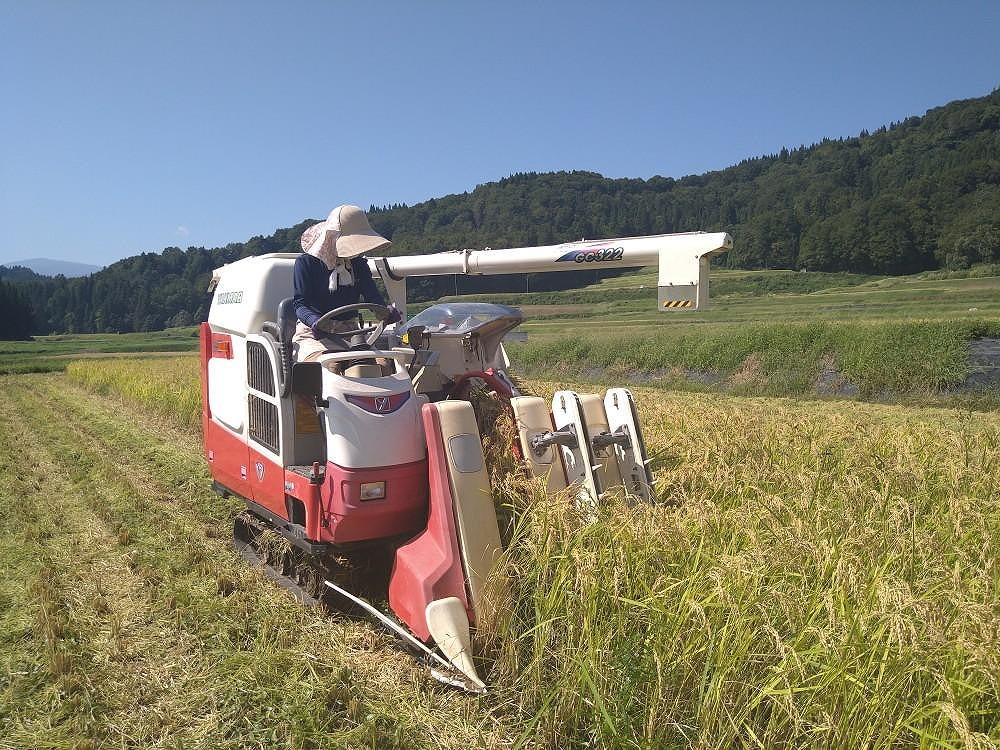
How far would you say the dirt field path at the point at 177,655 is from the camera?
3.27m

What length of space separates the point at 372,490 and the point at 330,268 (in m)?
1.81

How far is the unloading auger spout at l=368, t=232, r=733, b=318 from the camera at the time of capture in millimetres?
4008

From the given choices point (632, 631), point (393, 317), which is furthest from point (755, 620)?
point (393, 317)

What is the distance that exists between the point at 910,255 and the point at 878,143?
4016cm

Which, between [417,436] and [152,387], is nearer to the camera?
[417,436]

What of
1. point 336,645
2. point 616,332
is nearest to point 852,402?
point 616,332

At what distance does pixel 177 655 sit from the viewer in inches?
157

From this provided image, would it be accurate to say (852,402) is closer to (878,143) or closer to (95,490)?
(95,490)

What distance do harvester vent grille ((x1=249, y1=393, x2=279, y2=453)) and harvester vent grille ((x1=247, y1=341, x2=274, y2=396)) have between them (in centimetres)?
9

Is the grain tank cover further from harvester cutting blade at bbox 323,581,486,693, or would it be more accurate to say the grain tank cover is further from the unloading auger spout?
harvester cutting blade at bbox 323,581,486,693

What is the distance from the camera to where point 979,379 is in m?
12.7

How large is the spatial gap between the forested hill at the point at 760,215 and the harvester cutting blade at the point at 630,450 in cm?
1100

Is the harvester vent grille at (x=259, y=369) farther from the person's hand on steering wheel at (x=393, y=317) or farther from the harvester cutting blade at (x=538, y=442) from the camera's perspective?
the harvester cutting blade at (x=538, y=442)

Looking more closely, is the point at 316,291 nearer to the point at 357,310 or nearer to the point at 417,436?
the point at 357,310
